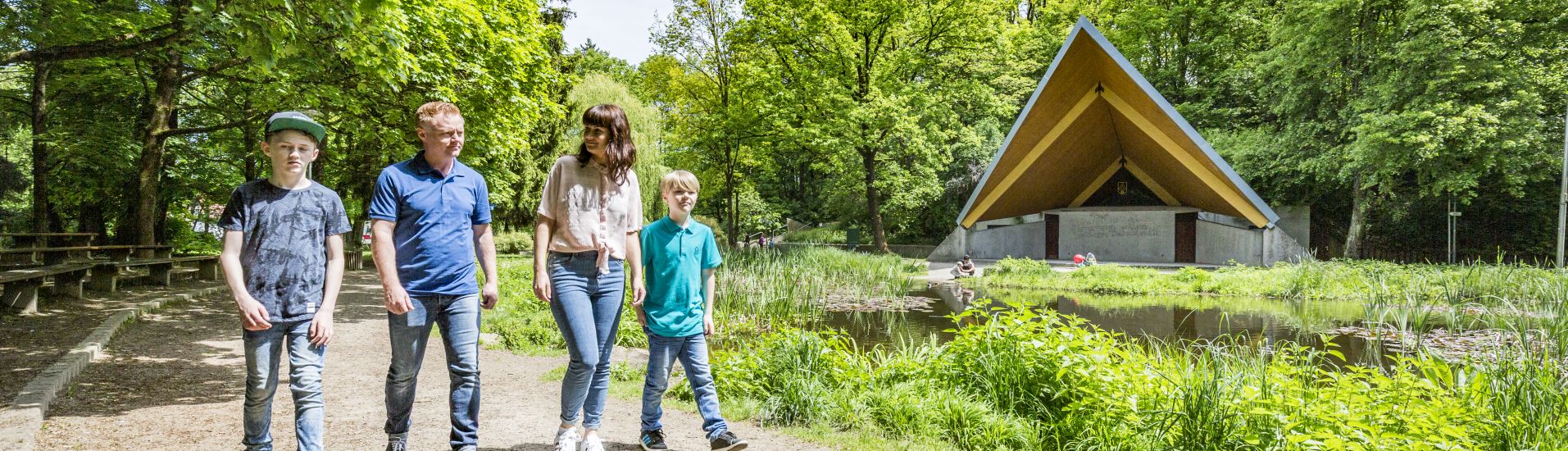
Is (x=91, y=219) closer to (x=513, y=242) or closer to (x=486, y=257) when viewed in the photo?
(x=513, y=242)

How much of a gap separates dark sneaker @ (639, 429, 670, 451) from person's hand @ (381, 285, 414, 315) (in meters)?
1.09

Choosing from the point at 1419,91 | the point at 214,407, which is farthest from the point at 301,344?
the point at 1419,91

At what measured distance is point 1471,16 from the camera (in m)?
16.2

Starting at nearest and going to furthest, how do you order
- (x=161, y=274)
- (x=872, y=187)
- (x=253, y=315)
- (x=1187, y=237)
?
(x=253, y=315) < (x=161, y=274) < (x=872, y=187) < (x=1187, y=237)

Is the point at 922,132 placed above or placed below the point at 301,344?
above

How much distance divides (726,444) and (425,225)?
1419mm

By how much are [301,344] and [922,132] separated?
17850 mm

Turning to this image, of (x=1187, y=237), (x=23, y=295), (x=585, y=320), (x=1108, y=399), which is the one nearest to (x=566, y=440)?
(x=585, y=320)

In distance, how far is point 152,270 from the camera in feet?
35.4

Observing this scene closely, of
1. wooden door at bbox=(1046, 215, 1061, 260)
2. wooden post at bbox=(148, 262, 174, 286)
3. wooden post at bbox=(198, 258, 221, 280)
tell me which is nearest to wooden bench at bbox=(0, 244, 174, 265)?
wooden post at bbox=(148, 262, 174, 286)

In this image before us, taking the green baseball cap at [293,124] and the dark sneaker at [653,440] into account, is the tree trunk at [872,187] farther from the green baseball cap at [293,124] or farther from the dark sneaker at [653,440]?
the green baseball cap at [293,124]

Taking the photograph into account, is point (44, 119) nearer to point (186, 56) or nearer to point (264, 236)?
point (186, 56)

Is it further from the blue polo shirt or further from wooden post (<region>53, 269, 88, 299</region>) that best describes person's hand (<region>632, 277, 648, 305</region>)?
wooden post (<region>53, 269, 88, 299</region>)

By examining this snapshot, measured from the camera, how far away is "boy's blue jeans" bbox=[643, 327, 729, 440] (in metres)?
3.18
